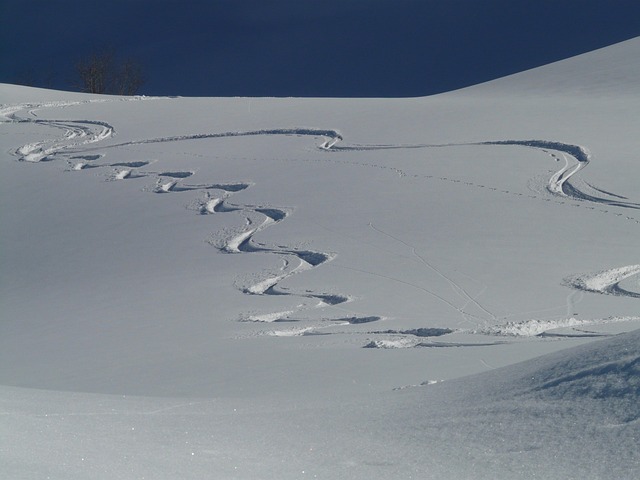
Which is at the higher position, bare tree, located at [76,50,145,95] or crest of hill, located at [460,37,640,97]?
bare tree, located at [76,50,145,95]

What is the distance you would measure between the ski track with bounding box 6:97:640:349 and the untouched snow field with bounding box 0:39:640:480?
1.4 inches

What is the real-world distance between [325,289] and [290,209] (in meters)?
2.57

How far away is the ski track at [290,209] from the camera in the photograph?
6070 millimetres

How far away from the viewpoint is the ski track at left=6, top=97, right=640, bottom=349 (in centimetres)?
607

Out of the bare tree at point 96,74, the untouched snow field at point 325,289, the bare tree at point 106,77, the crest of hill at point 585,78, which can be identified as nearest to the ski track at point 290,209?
the untouched snow field at point 325,289

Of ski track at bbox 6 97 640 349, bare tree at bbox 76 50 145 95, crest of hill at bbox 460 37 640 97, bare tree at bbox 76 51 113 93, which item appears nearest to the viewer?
ski track at bbox 6 97 640 349

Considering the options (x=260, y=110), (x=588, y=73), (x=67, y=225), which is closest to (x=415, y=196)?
(x=67, y=225)

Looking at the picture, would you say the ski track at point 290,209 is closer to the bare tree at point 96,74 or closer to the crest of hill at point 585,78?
the crest of hill at point 585,78

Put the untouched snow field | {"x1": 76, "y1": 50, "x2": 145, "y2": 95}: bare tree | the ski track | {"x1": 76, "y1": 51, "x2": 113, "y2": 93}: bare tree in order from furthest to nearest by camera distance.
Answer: {"x1": 76, "y1": 50, "x2": 145, "y2": 95}: bare tree
{"x1": 76, "y1": 51, "x2": 113, "y2": 93}: bare tree
the ski track
the untouched snow field

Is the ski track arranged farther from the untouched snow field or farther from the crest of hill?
the crest of hill

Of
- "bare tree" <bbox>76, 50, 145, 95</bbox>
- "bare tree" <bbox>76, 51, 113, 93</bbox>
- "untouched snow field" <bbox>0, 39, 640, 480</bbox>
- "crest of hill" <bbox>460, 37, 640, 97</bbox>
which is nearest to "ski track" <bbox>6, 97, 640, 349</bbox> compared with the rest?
"untouched snow field" <bbox>0, 39, 640, 480</bbox>

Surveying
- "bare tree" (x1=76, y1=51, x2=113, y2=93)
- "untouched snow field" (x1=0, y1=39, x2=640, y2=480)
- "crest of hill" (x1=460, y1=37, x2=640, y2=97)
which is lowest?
"untouched snow field" (x1=0, y1=39, x2=640, y2=480)

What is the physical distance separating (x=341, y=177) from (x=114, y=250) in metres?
2.93

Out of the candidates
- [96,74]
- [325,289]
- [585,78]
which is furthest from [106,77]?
[325,289]
